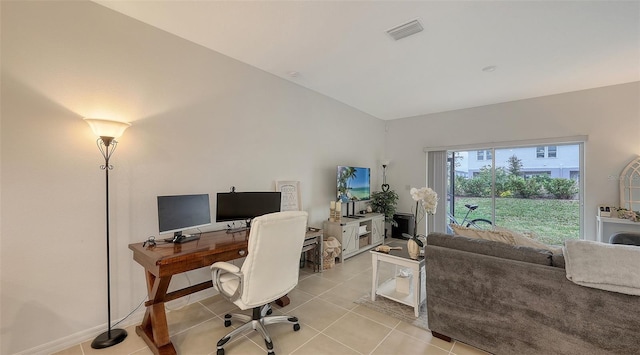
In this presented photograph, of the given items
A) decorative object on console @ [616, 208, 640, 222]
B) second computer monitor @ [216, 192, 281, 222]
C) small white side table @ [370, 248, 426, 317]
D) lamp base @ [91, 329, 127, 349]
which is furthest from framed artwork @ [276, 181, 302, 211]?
decorative object on console @ [616, 208, 640, 222]

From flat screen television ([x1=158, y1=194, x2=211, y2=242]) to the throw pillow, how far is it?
2.44 meters

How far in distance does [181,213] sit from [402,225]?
4.62m

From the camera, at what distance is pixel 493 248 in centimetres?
186

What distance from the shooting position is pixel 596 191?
12.6ft

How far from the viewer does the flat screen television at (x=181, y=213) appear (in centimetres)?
218

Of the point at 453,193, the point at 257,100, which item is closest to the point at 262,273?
the point at 257,100

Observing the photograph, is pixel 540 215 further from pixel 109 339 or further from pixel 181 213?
pixel 109 339

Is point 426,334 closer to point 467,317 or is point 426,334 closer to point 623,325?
point 467,317

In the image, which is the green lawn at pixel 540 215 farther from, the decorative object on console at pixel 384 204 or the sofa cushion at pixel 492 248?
the sofa cushion at pixel 492 248

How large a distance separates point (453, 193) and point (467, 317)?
388cm

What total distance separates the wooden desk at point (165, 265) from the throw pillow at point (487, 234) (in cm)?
200

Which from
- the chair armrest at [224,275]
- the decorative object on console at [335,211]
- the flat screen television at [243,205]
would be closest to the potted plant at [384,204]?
the decorative object on console at [335,211]

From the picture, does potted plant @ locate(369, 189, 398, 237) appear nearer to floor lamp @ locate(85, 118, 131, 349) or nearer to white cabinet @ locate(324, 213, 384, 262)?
white cabinet @ locate(324, 213, 384, 262)

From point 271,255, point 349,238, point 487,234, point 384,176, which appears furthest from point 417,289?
point 384,176
